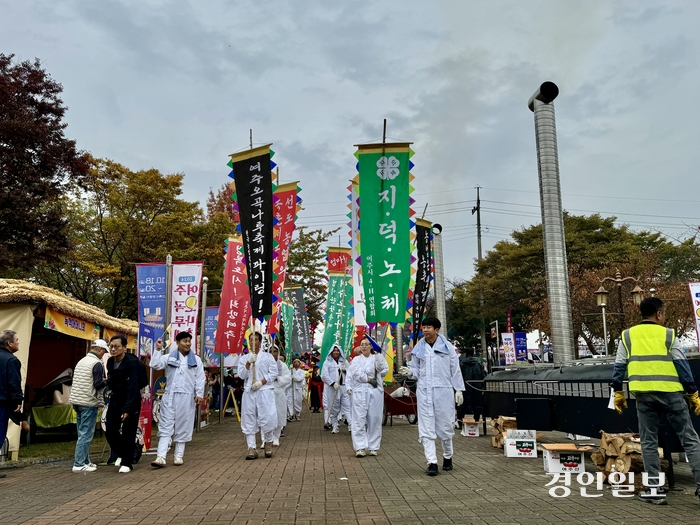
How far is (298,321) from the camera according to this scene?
84.6 ft

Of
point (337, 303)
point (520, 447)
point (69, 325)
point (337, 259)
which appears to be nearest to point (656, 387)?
point (520, 447)

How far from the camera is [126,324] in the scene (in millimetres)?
16156

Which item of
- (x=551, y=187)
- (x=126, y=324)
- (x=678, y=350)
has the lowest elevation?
(x=678, y=350)

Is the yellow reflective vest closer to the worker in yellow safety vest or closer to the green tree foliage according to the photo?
the worker in yellow safety vest

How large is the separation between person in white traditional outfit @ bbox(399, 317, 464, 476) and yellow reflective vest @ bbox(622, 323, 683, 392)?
259cm

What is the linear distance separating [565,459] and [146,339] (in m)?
7.67

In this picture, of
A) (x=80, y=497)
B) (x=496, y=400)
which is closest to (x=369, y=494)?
(x=80, y=497)

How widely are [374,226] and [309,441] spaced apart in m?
4.87

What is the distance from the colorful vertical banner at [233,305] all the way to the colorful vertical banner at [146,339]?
3781 mm

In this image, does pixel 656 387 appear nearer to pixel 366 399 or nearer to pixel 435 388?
pixel 435 388

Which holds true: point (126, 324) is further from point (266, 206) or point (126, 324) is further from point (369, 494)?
point (369, 494)

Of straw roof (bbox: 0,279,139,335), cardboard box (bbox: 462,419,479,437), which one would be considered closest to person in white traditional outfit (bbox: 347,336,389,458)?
cardboard box (bbox: 462,419,479,437)

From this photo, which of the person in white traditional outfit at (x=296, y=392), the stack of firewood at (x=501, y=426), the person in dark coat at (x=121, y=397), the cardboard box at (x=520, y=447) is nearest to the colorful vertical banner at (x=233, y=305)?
the person in white traditional outfit at (x=296, y=392)

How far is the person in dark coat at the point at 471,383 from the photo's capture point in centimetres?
1305
